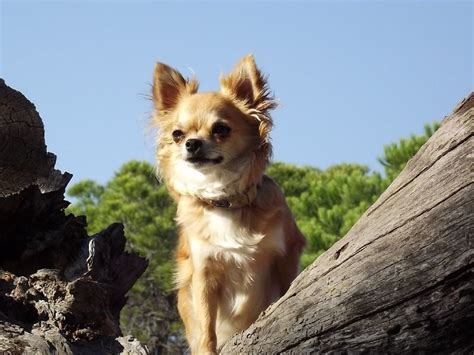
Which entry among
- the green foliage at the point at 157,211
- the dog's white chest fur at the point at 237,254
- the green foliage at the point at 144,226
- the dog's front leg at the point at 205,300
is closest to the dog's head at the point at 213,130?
the dog's white chest fur at the point at 237,254

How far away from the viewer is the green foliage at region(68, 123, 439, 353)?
73.0 ft

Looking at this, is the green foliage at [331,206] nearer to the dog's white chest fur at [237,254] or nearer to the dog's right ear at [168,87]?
the dog's right ear at [168,87]

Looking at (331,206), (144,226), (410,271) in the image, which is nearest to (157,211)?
(144,226)

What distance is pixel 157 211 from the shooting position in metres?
26.0

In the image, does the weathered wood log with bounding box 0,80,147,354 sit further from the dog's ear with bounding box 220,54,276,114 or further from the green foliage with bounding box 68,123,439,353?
the green foliage with bounding box 68,123,439,353

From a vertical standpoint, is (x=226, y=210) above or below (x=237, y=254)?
above

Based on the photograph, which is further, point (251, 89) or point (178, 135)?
point (251, 89)

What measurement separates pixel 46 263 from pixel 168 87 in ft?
5.49

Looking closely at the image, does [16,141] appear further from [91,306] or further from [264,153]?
[264,153]

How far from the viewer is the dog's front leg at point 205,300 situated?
15.8ft

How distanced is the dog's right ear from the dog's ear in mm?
296

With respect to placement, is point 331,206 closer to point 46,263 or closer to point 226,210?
point 226,210

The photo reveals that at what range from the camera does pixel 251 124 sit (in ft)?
17.7

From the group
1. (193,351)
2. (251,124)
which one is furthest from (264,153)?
(193,351)
